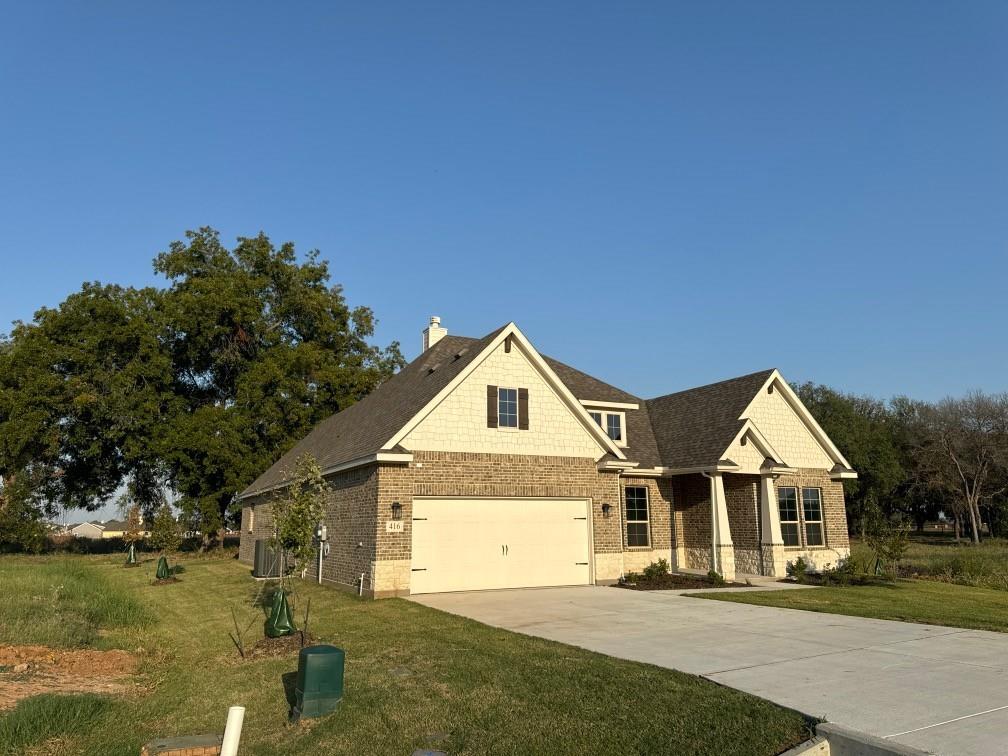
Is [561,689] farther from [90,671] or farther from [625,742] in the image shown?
[90,671]

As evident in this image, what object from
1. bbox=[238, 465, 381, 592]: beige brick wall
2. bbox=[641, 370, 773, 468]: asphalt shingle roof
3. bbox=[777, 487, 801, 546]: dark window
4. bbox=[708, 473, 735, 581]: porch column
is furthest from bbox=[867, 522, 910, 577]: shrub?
bbox=[238, 465, 381, 592]: beige brick wall

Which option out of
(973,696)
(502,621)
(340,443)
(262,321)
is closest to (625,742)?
(973,696)

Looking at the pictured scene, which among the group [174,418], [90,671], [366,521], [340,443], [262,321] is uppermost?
[262,321]

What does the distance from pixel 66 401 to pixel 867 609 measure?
3840 cm

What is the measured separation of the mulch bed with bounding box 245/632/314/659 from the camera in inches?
423

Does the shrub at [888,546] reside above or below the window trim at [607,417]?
below

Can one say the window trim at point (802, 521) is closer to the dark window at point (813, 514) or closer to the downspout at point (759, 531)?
the dark window at point (813, 514)

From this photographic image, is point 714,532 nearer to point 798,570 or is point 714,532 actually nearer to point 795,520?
point 798,570

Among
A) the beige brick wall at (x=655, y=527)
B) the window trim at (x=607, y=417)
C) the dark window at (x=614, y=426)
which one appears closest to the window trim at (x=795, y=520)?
the beige brick wall at (x=655, y=527)

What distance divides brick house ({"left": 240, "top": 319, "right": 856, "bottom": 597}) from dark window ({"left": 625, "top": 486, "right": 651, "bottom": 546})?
5cm

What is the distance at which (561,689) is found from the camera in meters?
7.98

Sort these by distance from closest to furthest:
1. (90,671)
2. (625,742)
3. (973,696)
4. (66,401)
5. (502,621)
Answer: (625,742)
(973,696)
(90,671)
(502,621)
(66,401)

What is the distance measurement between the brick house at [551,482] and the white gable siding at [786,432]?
0.06 meters

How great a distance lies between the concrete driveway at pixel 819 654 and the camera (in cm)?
659
